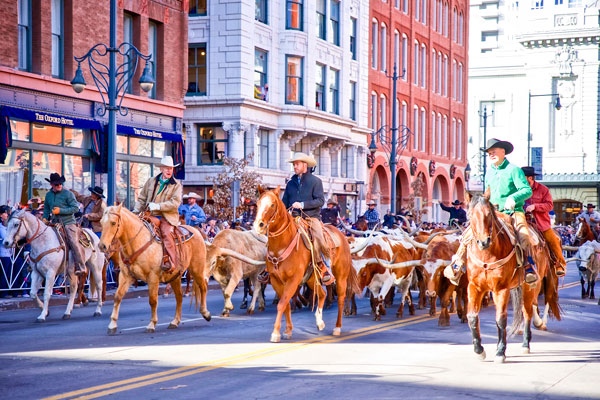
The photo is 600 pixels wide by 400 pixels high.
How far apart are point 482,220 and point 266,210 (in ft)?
9.68

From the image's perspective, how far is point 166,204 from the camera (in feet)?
44.3

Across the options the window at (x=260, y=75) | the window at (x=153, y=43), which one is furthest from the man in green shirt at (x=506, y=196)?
the window at (x=260, y=75)

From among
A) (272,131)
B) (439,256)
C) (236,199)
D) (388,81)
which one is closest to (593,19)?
(388,81)

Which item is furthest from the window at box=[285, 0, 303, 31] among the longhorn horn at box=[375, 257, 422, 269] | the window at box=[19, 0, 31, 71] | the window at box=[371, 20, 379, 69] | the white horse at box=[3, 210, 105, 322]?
the longhorn horn at box=[375, 257, 422, 269]

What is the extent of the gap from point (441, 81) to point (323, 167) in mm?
21330

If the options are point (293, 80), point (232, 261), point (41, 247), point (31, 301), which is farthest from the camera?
point (293, 80)

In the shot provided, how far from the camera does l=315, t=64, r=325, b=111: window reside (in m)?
43.3

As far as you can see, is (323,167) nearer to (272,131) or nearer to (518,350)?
(272,131)

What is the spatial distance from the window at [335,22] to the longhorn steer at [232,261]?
29083mm

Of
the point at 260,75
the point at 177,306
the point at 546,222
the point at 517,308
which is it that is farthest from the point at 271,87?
the point at 517,308

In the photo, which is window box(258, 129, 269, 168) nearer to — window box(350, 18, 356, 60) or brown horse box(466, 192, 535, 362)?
window box(350, 18, 356, 60)

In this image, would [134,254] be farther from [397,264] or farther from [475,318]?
[475,318]

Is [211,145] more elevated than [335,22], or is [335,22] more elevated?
[335,22]

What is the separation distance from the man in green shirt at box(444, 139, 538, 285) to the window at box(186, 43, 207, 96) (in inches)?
1111
